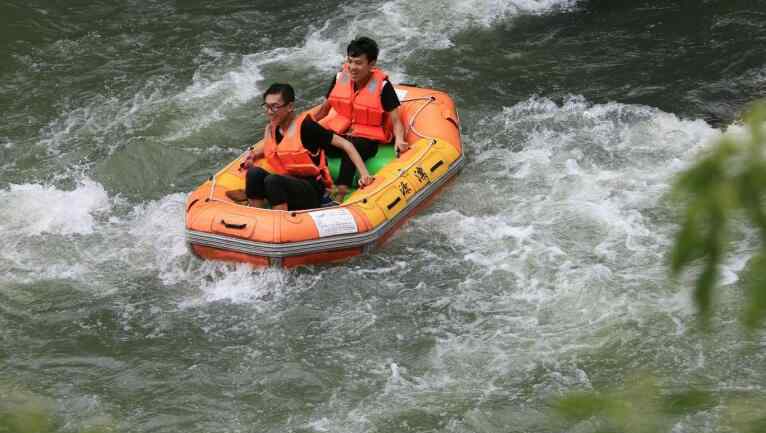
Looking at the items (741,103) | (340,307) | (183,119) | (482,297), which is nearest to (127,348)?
(340,307)

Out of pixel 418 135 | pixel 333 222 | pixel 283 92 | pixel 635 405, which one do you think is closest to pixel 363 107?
pixel 418 135

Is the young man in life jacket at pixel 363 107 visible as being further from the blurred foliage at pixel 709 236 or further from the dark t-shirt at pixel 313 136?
the blurred foliage at pixel 709 236

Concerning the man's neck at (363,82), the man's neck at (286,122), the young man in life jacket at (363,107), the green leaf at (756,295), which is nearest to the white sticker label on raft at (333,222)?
the young man in life jacket at (363,107)

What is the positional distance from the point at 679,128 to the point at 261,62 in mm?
4261

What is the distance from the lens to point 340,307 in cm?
654

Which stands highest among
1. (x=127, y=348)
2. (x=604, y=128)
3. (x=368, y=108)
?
(x=368, y=108)

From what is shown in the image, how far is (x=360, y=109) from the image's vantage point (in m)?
7.48

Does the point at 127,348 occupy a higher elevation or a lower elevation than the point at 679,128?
lower

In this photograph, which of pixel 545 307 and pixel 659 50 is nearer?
pixel 545 307

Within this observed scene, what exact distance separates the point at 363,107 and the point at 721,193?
6300mm

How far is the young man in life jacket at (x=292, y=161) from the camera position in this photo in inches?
265

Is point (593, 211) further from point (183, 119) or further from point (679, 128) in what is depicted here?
point (183, 119)

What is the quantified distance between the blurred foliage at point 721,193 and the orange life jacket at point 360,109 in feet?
20.2

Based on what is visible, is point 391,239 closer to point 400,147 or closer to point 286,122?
point 400,147
